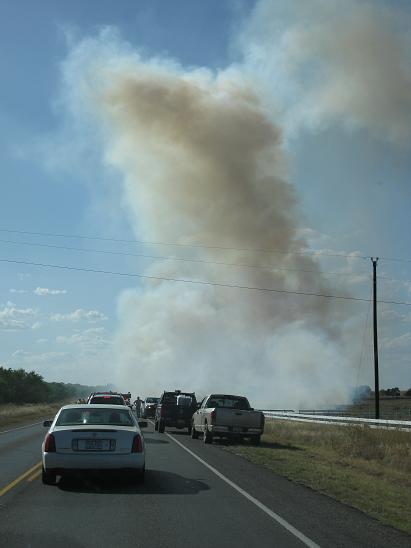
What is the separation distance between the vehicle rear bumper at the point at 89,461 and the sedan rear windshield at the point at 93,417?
2.72ft

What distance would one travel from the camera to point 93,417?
12203mm

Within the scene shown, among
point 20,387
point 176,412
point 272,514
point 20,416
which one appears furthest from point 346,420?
point 20,387

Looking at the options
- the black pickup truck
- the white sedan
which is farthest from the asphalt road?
the black pickup truck

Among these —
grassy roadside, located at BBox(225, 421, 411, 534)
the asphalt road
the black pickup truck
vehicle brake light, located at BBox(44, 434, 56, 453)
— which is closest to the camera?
the asphalt road

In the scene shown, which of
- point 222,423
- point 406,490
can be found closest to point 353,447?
point 222,423

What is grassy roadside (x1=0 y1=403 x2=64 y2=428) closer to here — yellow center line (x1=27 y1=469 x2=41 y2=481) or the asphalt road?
yellow center line (x1=27 y1=469 x2=41 y2=481)

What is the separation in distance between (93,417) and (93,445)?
97 cm

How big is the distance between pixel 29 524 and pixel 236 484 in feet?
16.1

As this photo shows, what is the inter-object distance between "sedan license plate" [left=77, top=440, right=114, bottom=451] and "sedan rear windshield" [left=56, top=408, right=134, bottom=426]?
68 cm

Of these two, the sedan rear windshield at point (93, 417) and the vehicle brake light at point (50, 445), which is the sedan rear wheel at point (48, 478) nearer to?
the vehicle brake light at point (50, 445)

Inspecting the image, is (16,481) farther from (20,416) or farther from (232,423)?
(20,416)

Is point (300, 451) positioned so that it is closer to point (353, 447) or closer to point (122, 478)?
point (353, 447)

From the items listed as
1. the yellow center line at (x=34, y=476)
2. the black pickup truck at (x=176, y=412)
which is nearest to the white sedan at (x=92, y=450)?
the yellow center line at (x=34, y=476)

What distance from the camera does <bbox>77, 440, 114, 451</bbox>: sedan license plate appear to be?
11.3m
